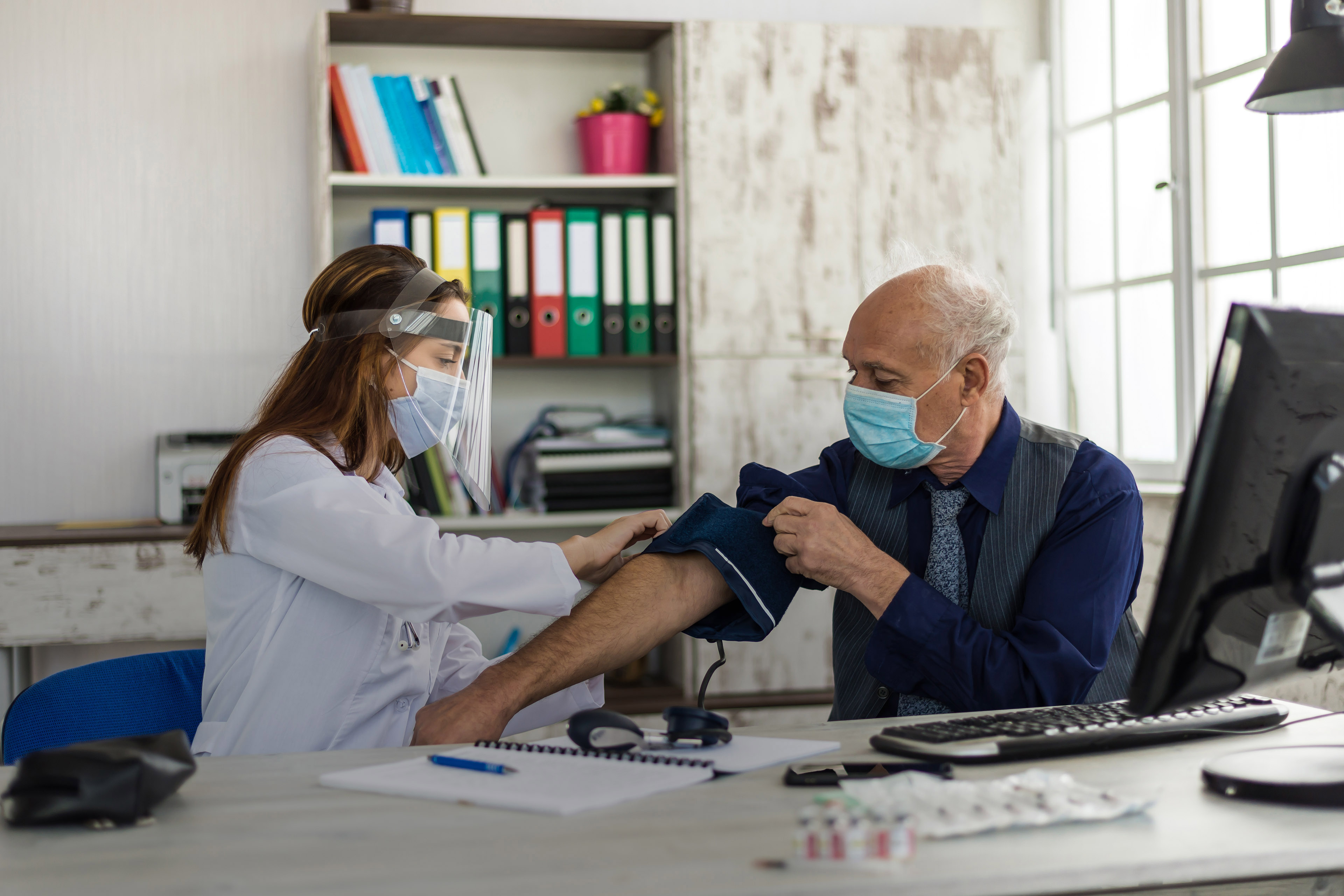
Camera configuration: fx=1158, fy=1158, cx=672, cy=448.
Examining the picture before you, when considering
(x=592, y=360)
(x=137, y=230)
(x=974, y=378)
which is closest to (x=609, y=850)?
(x=974, y=378)

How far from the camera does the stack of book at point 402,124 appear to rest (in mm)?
2693

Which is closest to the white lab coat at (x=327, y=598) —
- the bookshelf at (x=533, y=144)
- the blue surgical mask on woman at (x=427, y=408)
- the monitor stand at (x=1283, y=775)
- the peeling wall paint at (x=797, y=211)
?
the blue surgical mask on woman at (x=427, y=408)

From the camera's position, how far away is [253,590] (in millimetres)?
1389

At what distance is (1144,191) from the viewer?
2814 mm

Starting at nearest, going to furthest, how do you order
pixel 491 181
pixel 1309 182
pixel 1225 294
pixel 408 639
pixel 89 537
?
pixel 408 639 < pixel 1309 182 < pixel 89 537 < pixel 1225 294 < pixel 491 181

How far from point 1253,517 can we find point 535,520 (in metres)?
2.01

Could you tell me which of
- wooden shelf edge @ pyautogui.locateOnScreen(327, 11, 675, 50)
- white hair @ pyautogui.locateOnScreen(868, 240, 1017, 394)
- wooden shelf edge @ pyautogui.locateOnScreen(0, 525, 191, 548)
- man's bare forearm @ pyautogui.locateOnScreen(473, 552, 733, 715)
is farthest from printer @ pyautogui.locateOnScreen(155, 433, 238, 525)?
white hair @ pyautogui.locateOnScreen(868, 240, 1017, 394)

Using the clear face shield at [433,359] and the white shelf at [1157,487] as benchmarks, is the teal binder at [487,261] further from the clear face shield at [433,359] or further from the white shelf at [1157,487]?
the white shelf at [1157,487]

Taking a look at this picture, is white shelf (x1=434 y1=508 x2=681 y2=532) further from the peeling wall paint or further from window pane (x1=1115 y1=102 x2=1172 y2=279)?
window pane (x1=1115 y1=102 x2=1172 y2=279)

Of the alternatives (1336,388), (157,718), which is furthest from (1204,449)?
(157,718)

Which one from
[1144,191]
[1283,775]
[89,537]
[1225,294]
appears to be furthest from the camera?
[1144,191]

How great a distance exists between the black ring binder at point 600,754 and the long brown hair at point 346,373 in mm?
540

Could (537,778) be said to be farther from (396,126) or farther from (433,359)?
(396,126)

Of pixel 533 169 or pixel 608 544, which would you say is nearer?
pixel 608 544
